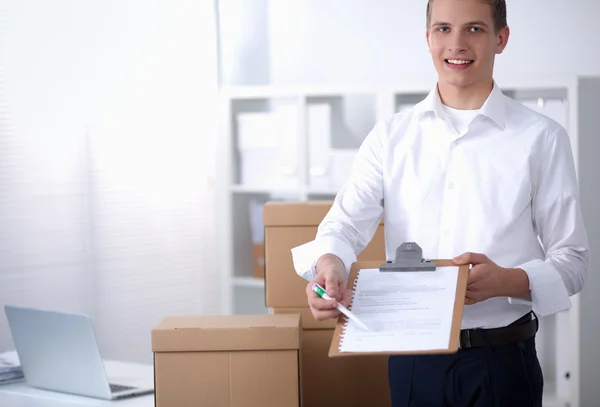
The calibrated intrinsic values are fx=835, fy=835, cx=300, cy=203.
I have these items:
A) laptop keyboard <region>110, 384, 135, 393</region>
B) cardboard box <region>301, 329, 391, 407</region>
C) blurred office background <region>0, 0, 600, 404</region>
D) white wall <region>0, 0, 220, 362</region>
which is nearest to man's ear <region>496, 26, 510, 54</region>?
cardboard box <region>301, 329, 391, 407</region>

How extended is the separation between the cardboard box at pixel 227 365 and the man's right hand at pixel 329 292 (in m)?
0.30

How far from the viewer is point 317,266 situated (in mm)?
1508

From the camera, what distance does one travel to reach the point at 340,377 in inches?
79.0

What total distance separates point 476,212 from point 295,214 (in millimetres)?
608

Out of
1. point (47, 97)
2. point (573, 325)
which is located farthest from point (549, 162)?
point (47, 97)

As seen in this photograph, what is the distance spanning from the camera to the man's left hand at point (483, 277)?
1.38m

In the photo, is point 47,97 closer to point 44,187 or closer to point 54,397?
point 44,187

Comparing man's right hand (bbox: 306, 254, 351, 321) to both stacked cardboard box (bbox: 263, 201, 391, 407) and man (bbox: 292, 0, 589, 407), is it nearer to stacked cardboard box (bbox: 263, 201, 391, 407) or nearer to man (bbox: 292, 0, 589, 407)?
man (bbox: 292, 0, 589, 407)

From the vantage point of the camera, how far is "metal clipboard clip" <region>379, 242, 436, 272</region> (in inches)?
55.6

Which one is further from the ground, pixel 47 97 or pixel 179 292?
pixel 47 97

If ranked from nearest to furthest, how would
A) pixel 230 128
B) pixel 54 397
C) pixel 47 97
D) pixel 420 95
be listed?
pixel 54 397
pixel 47 97
pixel 420 95
pixel 230 128

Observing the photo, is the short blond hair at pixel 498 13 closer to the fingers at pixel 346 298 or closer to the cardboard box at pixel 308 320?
the fingers at pixel 346 298

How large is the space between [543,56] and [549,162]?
2324mm

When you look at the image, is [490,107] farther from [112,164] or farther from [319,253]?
[112,164]
